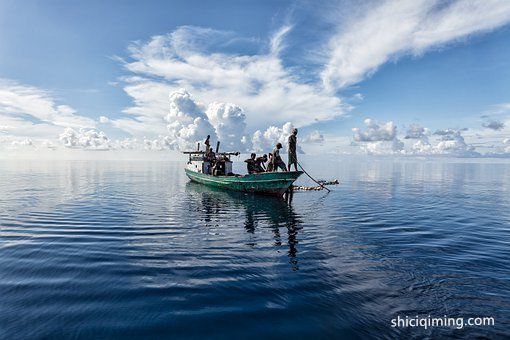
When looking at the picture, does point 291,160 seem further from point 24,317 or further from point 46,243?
point 24,317

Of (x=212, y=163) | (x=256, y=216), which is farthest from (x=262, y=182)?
(x=212, y=163)

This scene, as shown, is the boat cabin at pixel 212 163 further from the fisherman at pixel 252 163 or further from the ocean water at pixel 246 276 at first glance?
the ocean water at pixel 246 276

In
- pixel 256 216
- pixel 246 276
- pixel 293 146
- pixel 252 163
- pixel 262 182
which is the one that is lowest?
pixel 256 216

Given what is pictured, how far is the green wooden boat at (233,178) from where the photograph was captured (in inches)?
1079

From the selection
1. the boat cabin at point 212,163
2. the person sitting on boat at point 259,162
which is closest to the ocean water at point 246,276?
the person sitting on boat at point 259,162

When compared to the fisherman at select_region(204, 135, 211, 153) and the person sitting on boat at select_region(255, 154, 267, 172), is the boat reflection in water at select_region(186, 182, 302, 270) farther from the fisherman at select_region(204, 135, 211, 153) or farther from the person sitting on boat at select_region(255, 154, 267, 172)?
the fisherman at select_region(204, 135, 211, 153)

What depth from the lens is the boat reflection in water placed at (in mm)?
14281

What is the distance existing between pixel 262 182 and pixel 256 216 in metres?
9.22

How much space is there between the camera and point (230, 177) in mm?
32812

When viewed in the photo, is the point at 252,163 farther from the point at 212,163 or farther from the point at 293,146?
the point at 212,163

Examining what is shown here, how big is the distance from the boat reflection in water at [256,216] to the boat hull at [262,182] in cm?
90

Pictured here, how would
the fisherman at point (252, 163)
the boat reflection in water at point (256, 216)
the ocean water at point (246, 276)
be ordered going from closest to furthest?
the ocean water at point (246, 276) → the boat reflection in water at point (256, 216) → the fisherman at point (252, 163)

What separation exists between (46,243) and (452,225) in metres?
22.0

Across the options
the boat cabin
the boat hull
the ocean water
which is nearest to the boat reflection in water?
the ocean water
